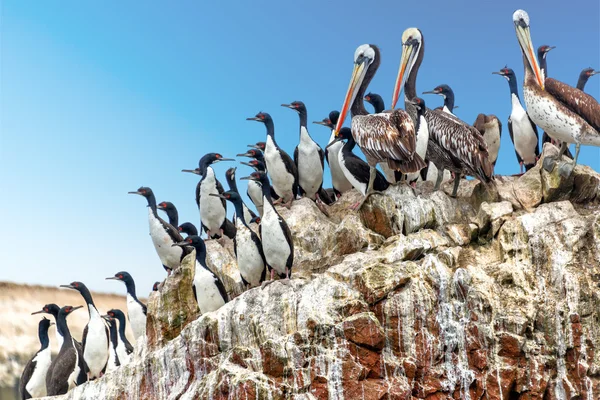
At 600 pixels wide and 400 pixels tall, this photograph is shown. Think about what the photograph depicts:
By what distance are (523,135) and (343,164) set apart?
428 centimetres

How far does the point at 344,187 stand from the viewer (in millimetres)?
18328

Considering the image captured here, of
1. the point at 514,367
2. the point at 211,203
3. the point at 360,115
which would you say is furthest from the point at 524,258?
the point at 211,203

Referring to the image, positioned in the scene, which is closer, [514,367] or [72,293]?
[514,367]

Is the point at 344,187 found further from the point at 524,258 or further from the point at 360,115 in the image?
the point at 524,258

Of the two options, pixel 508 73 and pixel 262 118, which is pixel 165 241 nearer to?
pixel 262 118

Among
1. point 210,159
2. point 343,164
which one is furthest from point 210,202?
point 343,164

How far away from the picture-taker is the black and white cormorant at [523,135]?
17375mm

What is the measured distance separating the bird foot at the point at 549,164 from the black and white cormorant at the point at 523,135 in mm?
1922

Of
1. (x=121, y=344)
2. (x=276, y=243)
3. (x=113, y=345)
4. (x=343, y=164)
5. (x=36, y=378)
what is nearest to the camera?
(x=276, y=243)

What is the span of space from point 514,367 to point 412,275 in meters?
2.11

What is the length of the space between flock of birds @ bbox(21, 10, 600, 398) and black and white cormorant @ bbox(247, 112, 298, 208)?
2cm

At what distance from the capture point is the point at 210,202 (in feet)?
58.0

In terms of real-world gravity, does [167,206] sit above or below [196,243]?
above

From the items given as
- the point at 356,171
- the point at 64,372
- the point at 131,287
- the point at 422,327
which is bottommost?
the point at 422,327
